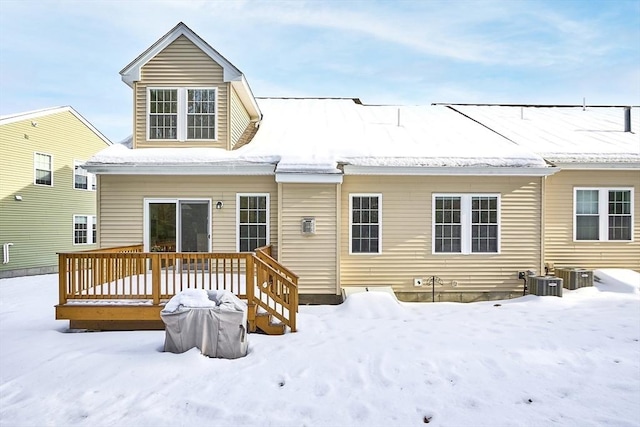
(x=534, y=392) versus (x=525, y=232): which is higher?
(x=525, y=232)

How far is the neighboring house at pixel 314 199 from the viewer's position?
957cm

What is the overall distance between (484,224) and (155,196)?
8.66 metres

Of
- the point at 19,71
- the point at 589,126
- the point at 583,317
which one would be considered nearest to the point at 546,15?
the point at 589,126

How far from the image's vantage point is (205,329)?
18.6 feet

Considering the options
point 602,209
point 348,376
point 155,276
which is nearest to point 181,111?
point 155,276

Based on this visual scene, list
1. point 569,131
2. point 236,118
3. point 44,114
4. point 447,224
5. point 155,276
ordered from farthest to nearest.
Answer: point 44,114 → point 569,131 → point 236,118 → point 447,224 → point 155,276

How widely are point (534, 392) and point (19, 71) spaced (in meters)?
44.2

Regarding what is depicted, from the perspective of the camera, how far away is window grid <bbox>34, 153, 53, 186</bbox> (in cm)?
1677

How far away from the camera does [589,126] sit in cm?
1320

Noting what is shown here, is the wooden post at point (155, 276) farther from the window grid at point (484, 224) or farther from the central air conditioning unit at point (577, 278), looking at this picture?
the central air conditioning unit at point (577, 278)

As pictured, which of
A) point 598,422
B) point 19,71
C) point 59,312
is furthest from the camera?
point 19,71

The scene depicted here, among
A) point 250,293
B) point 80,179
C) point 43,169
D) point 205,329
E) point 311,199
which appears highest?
point 43,169

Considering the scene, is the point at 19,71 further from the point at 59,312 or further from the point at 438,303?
the point at 438,303

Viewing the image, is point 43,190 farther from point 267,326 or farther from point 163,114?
point 267,326
